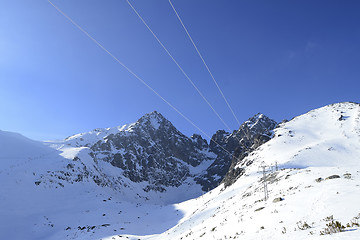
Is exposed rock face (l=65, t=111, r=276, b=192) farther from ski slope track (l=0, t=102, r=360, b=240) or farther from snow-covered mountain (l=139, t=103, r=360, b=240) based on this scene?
ski slope track (l=0, t=102, r=360, b=240)

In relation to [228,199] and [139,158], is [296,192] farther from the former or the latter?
[139,158]

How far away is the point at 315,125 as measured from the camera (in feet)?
267

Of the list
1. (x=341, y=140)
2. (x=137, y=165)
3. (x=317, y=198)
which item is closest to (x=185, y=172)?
(x=137, y=165)

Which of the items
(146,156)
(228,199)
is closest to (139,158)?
(146,156)

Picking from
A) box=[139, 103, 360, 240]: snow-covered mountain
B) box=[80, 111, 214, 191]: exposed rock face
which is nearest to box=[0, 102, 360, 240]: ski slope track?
box=[139, 103, 360, 240]: snow-covered mountain

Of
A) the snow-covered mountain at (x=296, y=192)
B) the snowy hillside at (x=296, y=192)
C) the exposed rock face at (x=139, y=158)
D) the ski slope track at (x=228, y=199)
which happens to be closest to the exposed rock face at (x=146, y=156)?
the exposed rock face at (x=139, y=158)

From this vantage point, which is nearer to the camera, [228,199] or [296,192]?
[296,192]

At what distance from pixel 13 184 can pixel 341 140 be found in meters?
77.8

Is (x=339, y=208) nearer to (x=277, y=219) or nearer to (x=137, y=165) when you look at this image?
(x=277, y=219)

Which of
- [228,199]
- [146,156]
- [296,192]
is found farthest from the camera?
[146,156]

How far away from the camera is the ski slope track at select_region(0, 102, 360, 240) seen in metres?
11.4

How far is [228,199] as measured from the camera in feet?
128

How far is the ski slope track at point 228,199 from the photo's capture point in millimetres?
11375

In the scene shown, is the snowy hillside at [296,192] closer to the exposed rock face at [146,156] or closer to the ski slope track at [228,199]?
the ski slope track at [228,199]
